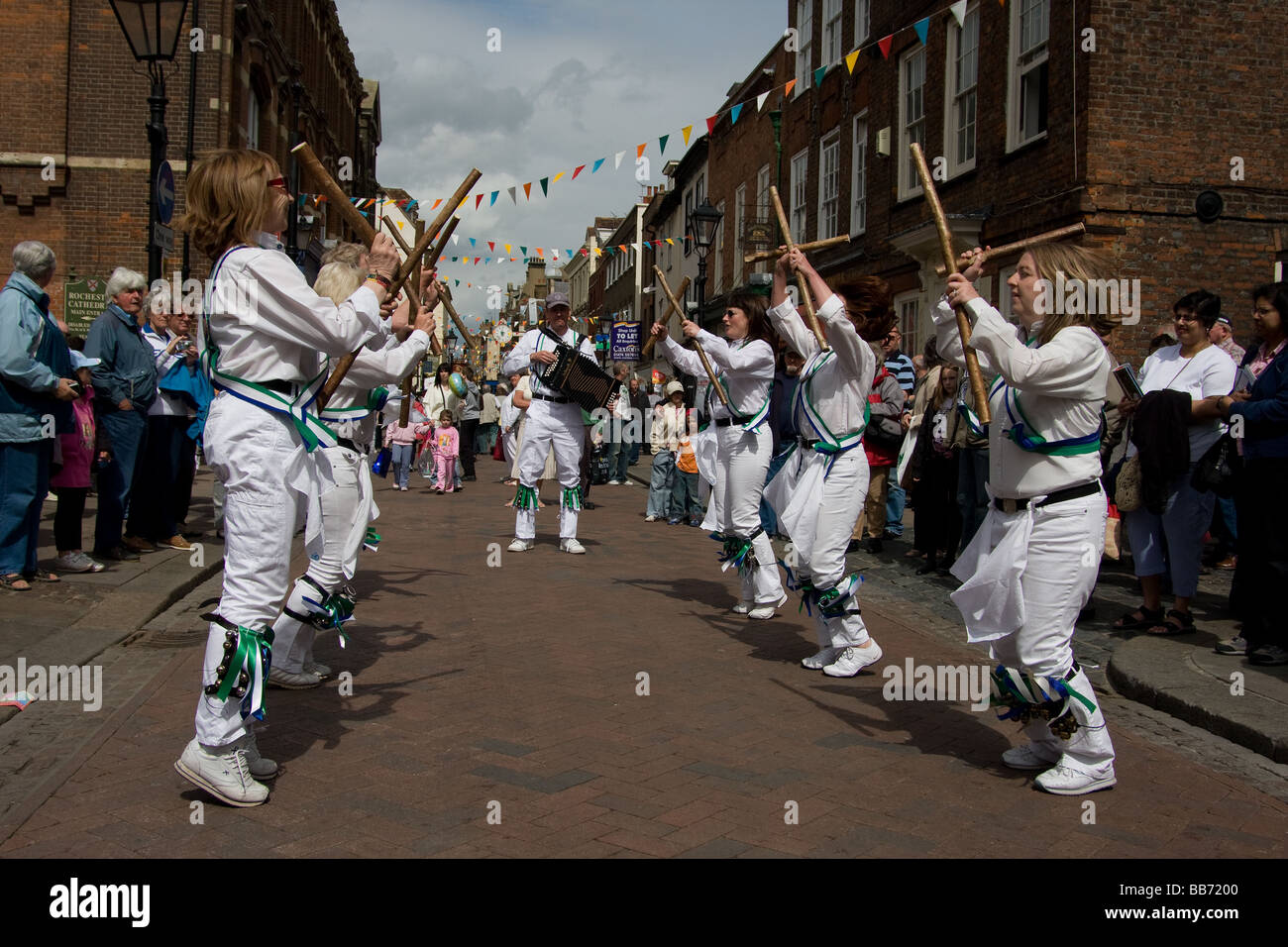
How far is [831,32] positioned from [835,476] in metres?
19.0

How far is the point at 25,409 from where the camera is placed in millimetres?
7027

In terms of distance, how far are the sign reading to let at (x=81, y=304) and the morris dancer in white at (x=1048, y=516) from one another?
55.6 ft

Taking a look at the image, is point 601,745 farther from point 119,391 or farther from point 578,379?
point 578,379

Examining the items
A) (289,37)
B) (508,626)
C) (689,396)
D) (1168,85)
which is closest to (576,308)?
(289,37)

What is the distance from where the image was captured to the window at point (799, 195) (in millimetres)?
24188

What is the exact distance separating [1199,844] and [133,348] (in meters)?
7.77

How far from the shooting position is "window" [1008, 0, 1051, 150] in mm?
14180

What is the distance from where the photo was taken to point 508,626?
22.5 feet

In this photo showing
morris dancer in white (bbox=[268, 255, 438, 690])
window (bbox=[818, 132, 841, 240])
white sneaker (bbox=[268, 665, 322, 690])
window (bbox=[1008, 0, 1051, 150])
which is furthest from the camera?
window (bbox=[818, 132, 841, 240])

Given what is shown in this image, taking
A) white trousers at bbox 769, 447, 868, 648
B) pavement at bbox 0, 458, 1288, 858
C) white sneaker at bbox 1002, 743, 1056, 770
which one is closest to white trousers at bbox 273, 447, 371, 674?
pavement at bbox 0, 458, 1288, 858

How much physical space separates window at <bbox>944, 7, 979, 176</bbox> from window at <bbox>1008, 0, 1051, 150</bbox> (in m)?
1.18

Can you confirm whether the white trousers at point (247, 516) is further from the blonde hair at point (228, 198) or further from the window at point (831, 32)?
the window at point (831, 32)

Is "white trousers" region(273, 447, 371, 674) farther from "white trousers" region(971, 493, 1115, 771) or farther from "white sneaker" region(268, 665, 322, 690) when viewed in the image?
"white trousers" region(971, 493, 1115, 771)

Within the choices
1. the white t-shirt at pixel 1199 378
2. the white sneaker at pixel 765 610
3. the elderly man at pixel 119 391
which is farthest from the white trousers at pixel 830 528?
the elderly man at pixel 119 391
